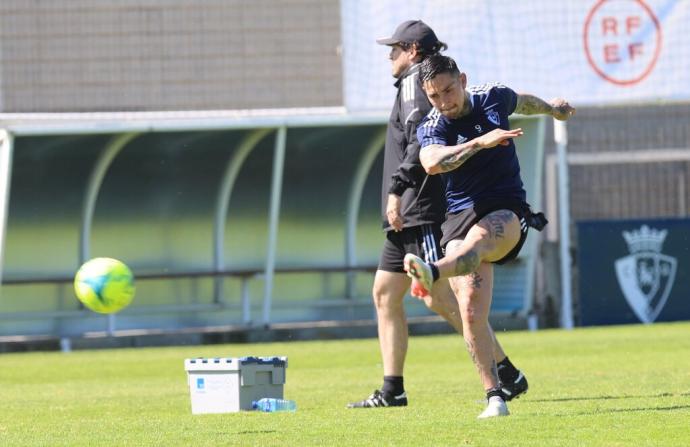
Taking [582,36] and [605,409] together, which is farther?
[582,36]

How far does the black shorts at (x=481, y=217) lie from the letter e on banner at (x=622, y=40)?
12905 millimetres

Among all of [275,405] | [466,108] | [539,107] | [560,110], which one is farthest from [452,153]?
[275,405]

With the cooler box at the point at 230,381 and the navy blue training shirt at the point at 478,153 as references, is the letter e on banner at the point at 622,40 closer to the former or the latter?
the cooler box at the point at 230,381

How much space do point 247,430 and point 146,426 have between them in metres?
0.81

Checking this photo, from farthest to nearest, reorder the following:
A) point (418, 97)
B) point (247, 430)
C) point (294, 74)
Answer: point (294, 74)
point (418, 97)
point (247, 430)

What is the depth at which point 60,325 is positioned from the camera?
20578 millimetres

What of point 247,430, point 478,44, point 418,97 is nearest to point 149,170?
point 478,44

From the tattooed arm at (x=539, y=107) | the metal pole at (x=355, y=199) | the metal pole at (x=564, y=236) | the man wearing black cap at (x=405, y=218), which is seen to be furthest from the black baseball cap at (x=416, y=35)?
the metal pole at (x=564, y=236)

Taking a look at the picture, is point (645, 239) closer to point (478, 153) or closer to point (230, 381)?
point (230, 381)

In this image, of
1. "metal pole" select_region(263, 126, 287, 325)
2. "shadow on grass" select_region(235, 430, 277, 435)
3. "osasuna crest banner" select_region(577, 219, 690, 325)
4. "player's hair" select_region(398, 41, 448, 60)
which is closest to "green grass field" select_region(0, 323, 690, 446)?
"shadow on grass" select_region(235, 430, 277, 435)

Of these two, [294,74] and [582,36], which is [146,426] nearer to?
[582,36]

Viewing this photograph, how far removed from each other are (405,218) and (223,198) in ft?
36.7

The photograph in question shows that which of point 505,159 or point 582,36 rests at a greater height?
point 582,36

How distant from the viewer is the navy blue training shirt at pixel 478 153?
8.41 m
